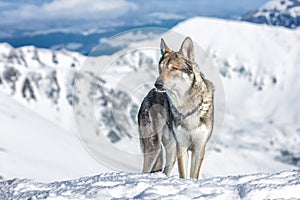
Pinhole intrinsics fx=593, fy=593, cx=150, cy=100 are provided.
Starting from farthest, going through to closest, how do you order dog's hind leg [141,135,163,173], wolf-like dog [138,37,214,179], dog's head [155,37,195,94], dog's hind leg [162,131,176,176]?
dog's hind leg [141,135,163,173]
dog's hind leg [162,131,176,176]
wolf-like dog [138,37,214,179]
dog's head [155,37,195,94]

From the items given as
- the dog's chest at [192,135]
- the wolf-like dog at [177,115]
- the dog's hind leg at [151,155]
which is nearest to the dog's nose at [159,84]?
the wolf-like dog at [177,115]

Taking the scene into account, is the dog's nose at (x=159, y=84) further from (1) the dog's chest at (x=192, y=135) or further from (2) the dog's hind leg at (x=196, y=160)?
(2) the dog's hind leg at (x=196, y=160)

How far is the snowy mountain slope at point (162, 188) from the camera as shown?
12.4 m

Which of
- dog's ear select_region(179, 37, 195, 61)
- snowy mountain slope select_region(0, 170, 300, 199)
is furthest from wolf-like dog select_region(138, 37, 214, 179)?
snowy mountain slope select_region(0, 170, 300, 199)

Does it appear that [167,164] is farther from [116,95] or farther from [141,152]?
[116,95]

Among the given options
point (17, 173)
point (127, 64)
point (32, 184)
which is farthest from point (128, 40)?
point (17, 173)

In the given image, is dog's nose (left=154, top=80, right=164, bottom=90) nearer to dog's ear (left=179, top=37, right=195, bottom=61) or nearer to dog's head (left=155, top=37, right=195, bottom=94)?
dog's head (left=155, top=37, right=195, bottom=94)

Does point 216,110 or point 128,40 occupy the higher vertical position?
point 128,40

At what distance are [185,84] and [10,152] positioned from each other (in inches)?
7503

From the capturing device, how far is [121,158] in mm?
15523

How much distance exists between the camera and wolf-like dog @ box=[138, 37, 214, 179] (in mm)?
13547

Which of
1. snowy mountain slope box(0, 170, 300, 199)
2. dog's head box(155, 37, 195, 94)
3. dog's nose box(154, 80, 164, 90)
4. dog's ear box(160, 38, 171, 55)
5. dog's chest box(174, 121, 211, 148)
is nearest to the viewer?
snowy mountain slope box(0, 170, 300, 199)

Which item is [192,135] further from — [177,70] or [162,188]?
[162,188]

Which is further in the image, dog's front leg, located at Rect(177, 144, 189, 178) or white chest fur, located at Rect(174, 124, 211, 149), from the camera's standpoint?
dog's front leg, located at Rect(177, 144, 189, 178)
